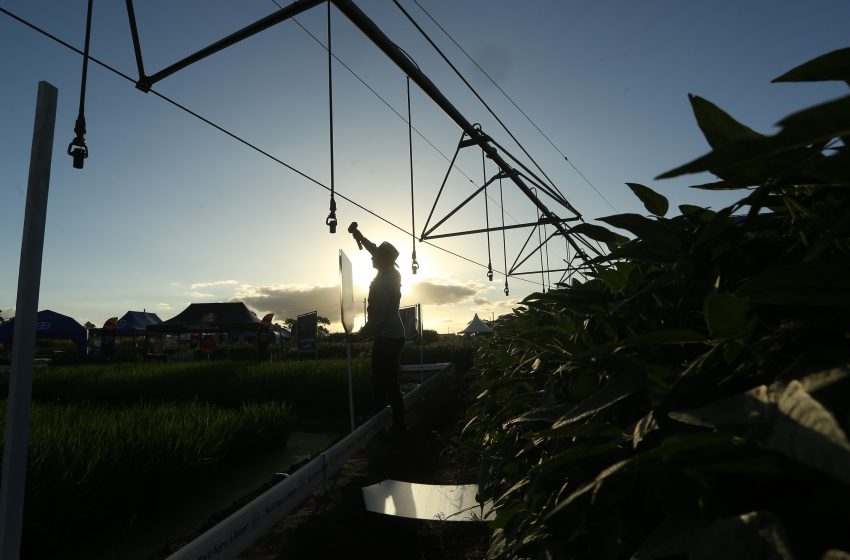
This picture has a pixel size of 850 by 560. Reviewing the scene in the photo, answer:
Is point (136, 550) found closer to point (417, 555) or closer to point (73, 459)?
point (73, 459)

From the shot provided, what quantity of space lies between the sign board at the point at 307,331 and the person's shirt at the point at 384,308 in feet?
16.3

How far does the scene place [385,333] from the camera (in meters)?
4.72

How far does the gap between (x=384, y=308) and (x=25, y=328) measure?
3.57 metres

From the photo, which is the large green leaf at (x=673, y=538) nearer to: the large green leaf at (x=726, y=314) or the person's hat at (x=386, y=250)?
the large green leaf at (x=726, y=314)

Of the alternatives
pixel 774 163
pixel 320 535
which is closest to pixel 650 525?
pixel 774 163

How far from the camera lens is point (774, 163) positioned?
1.48ft

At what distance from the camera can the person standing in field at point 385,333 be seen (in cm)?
454

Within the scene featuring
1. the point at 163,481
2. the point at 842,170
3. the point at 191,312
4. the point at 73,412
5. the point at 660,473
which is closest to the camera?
the point at 842,170

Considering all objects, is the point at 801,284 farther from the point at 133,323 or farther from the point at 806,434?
the point at 133,323

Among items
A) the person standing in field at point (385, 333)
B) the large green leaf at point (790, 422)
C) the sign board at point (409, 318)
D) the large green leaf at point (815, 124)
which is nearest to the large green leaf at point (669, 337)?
the large green leaf at point (790, 422)

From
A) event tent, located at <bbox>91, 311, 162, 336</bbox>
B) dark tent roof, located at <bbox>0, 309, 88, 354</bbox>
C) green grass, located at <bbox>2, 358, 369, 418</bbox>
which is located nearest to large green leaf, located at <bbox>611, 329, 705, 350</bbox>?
green grass, located at <bbox>2, 358, 369, 418</bbox>

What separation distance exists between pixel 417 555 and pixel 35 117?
189cm

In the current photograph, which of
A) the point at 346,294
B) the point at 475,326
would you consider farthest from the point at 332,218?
the point at 475,326

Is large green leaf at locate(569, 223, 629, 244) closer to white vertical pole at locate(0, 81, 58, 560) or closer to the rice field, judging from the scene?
white vertical pole at locate(0, 81, 58, 560)
